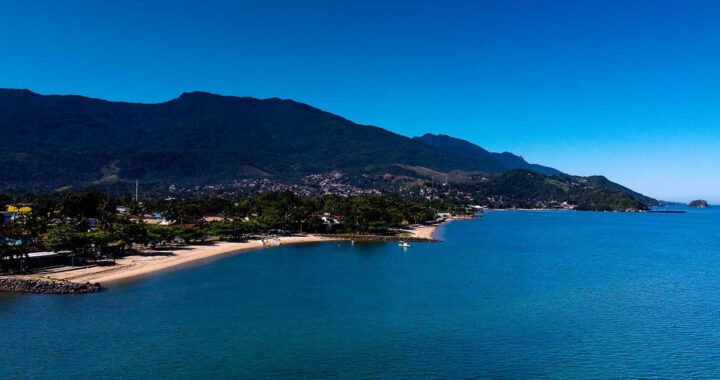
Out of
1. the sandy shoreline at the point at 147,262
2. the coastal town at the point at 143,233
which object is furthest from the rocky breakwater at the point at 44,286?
the sandy shoreline at the point at 147,262

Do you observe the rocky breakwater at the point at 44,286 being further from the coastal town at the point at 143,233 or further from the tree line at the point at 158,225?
the tree line at the point at 158,225

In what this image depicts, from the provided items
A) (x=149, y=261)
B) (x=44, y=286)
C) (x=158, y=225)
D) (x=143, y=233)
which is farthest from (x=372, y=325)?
(x=158, y=225)

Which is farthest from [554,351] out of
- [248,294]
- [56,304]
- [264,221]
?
[264,221]

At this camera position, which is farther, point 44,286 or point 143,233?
point 143,233

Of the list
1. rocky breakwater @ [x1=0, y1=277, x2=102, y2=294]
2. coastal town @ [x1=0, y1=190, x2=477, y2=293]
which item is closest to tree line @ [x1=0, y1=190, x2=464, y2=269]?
coastal town @ [x1=0, y1=190, x2=477, y2=293]

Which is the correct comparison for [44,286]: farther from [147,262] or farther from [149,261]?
[149,261]
